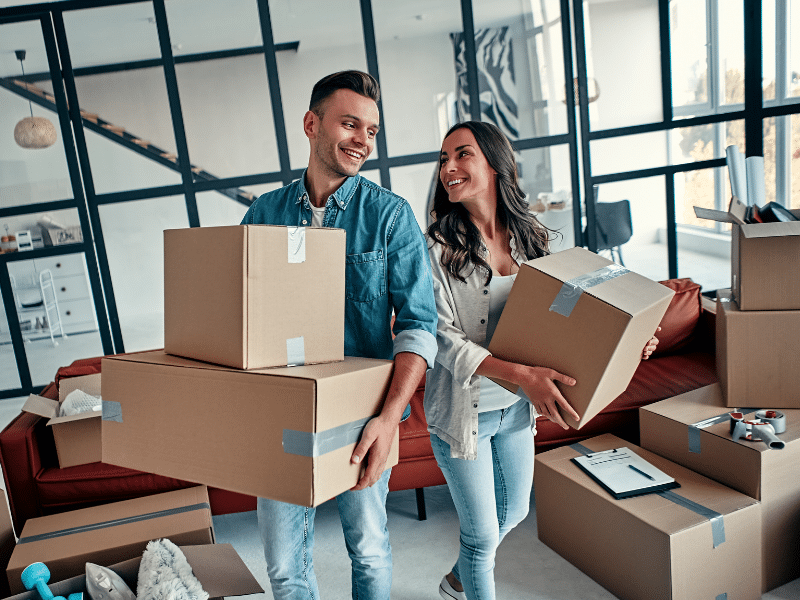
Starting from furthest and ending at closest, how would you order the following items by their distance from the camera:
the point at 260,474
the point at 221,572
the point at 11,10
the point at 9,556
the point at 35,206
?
the point at 35,206
the point at 11,10
the point at 9,556
the point at 221,572
the point at 260,474

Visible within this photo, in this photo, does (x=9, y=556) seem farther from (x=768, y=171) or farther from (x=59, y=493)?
(x=768, y=171)

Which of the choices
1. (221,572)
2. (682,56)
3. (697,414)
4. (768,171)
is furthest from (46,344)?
(768,171)

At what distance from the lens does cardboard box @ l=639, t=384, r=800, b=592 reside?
1519 mm

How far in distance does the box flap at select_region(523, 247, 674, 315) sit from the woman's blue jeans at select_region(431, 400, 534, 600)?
38 cm

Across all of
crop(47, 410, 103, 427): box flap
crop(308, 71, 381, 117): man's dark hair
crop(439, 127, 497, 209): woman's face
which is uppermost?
crop(308, 71, 381, 117): man's dark hair

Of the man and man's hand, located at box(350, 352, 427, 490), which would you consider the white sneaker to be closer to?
the man

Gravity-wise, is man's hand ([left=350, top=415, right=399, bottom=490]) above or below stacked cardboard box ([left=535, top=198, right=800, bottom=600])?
above

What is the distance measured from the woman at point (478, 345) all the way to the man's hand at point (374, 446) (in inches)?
12.5

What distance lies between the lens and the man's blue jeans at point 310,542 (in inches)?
45.6

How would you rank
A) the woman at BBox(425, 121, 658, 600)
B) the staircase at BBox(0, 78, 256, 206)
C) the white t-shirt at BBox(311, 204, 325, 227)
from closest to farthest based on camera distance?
the white t-shirt at BBox(311, 204, 325, 227)
the woman at BBox(425, 121, 658, 600)
the staircase at BBox(0, 78, 256, 206)

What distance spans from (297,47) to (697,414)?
310 centimetres

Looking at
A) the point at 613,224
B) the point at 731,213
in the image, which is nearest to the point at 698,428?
the point at 731,213

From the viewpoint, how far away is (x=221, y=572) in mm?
1224

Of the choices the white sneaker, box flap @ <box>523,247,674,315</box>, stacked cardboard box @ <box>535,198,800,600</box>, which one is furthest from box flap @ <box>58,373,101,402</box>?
box flap @ <box>523,247,674,315</box>
